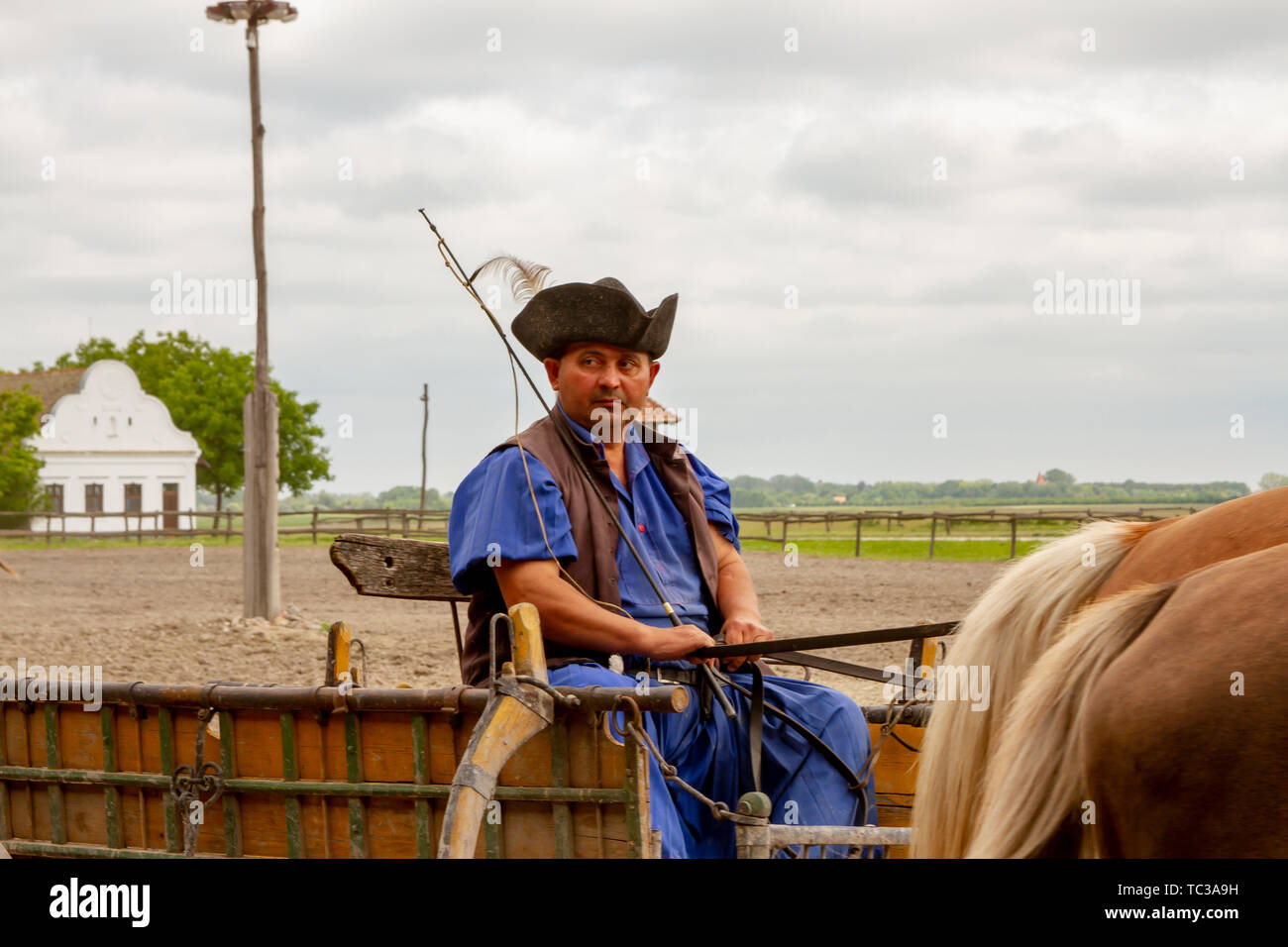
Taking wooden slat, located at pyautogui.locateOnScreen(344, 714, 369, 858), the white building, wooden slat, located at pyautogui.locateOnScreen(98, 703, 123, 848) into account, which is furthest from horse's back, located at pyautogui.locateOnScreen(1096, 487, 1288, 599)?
the white building

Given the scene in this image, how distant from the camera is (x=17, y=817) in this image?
3.07m

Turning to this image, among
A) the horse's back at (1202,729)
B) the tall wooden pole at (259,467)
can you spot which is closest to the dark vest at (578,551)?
the horse's back at (1202,729)

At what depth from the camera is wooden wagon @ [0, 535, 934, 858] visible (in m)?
2.33

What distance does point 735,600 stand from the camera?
3160 mm

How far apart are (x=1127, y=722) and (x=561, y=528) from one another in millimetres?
1547

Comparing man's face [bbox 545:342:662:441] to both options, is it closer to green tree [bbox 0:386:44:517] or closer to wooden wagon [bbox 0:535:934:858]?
wooden wagon [bbox 0:535:934:858]

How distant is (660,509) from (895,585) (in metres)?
15.5

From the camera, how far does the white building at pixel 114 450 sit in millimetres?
47469

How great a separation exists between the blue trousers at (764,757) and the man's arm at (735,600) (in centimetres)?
12

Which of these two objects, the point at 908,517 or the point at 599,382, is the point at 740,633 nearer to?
the point at 599,382

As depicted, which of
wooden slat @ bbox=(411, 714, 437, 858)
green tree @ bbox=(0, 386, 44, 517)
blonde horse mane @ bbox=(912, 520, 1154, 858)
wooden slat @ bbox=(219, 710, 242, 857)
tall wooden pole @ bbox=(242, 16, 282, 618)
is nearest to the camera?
blonde horse mane @ bbox=(912, 520, 1154, 858)

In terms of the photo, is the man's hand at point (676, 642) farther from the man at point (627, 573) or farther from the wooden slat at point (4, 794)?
the wooden slat at point (4, 794)
